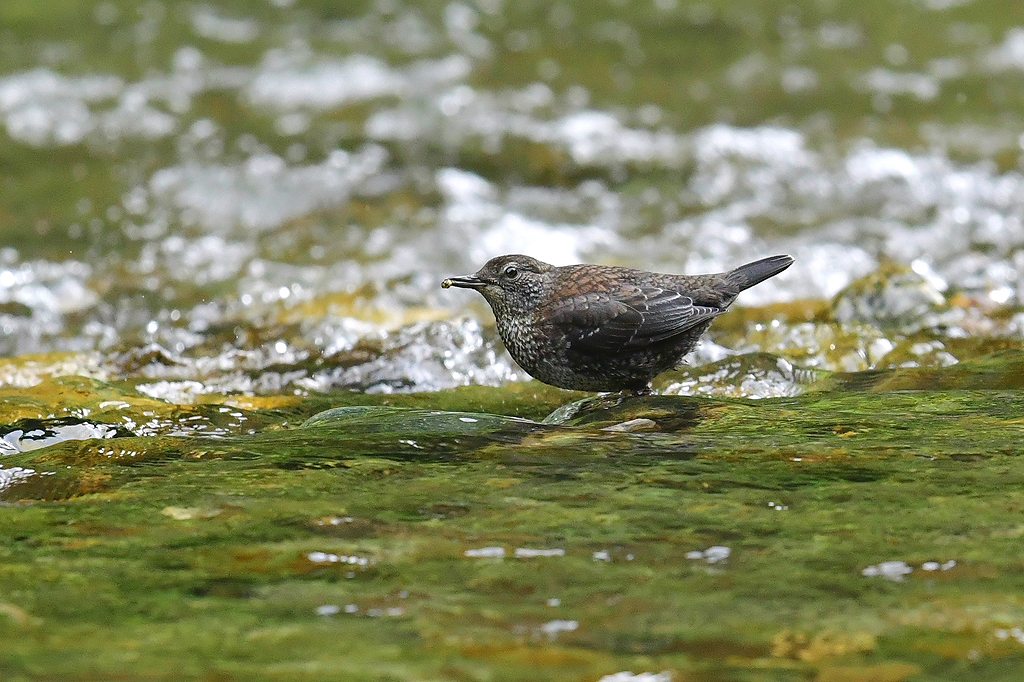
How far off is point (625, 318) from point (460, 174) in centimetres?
567

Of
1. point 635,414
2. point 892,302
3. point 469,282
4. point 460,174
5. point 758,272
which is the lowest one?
point 635,414

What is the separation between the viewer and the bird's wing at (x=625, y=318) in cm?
577

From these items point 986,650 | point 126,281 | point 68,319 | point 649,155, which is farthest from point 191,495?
point 649,155

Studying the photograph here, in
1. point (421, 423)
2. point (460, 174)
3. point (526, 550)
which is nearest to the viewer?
point (526, 550)

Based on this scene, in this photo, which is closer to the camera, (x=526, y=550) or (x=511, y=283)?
(x=526, y=550)

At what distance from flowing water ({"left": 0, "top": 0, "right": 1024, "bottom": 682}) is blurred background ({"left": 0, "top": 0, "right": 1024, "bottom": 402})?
45 mm

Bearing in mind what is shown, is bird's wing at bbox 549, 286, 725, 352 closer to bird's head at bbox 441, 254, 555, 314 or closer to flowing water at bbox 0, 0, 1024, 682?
bird's head at bbox 441, 254, 555, 314

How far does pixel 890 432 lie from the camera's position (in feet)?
14.3

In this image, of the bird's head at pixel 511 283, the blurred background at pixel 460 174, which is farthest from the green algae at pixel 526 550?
the blurred background at pixel 460 174

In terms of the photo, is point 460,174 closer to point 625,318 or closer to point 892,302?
point 892,302

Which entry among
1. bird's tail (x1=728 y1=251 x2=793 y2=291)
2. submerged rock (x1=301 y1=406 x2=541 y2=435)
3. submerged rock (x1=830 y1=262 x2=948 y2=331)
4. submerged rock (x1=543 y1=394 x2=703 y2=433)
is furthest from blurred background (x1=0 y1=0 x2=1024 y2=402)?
submerged rock (x1=301 y1=406 x2=541 y2=435)

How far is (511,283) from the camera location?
612cm

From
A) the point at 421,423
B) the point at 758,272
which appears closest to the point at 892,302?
the point at 758,272

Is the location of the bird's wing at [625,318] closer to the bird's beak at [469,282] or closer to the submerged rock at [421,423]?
the bird's beak at [469,282]
